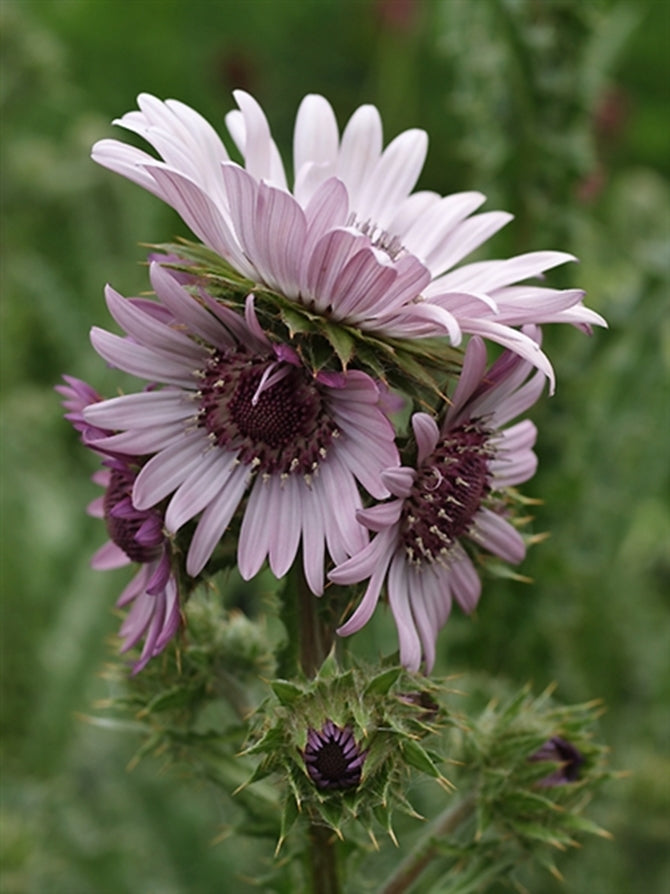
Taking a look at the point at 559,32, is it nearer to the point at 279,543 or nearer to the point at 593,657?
the point at 593,657

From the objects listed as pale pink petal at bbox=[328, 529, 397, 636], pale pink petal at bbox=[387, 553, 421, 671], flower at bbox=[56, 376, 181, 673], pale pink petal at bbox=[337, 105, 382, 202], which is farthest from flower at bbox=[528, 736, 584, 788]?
pale pink petal at bbox=[337, 105, 382, 202]

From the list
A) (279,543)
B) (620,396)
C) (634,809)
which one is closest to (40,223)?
(620,396)

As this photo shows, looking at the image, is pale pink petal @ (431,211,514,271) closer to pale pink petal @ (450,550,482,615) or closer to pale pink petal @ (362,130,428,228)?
pale pink petal @ (362,130,428,228)

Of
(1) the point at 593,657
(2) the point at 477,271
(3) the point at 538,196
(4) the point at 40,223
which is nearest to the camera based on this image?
(2) the point at 477,271

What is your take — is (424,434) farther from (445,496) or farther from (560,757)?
(560,757)

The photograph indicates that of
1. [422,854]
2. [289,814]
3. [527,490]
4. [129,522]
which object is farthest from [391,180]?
[527,490]

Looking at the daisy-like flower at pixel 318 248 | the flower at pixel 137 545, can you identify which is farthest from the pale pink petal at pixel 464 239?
the flower at pixel 137 545

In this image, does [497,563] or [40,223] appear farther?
[40,223]

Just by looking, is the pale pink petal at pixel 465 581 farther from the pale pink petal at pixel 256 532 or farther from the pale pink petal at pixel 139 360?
the pale pink petal at pixel 139 360
